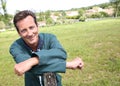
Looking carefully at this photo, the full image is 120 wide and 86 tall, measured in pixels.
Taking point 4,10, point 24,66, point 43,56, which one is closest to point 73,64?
point 43,56

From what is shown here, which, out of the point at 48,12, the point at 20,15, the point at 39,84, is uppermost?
the point at 20,15

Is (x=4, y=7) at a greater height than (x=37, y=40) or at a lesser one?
lesser

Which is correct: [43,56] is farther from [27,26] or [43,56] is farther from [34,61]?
[27,26]

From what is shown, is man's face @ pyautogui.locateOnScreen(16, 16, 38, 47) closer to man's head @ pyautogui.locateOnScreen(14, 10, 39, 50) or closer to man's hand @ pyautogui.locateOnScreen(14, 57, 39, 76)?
man's head @ pyautogui.locateOnScreen(14, 10, 39, 50)

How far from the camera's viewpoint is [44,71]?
1.88 metres

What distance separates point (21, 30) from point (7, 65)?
10.1 m

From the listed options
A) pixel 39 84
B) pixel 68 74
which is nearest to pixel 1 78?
pixel 68 74

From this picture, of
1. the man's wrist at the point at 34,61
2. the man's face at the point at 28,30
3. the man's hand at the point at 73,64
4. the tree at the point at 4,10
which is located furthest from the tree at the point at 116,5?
the man's wrist at the point at 34,61

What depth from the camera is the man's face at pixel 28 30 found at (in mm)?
2115

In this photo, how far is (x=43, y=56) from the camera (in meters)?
1.88

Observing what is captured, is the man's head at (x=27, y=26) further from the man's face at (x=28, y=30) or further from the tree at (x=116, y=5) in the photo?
the tree at (x=116, y=5)

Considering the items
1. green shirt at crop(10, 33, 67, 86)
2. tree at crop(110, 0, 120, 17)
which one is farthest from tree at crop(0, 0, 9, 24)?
green shirt at crop(10, 33, 67, 86)

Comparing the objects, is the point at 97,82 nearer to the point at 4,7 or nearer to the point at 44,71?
the point at 44,71

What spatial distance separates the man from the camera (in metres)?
1.86
